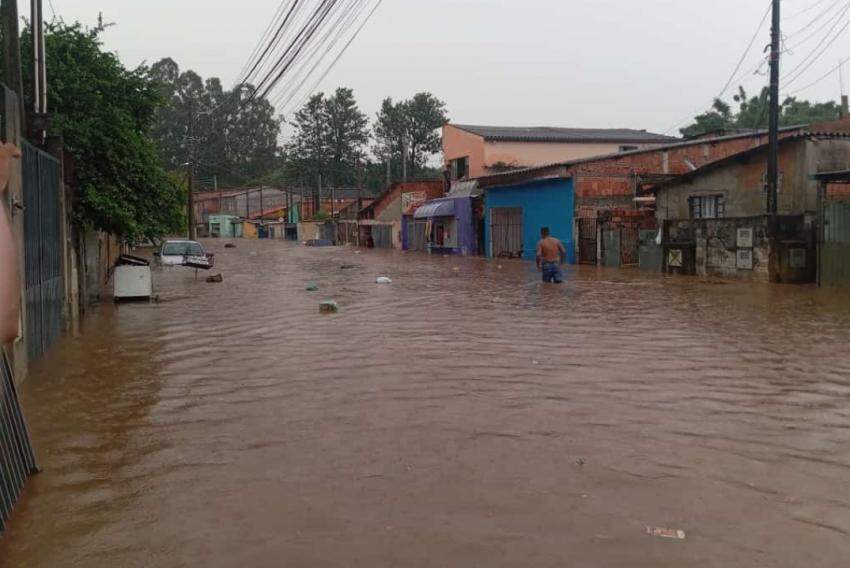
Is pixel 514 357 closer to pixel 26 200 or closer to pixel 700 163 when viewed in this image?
pixel 26 200

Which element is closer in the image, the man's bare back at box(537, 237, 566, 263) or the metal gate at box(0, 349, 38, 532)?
the metal gate at box(0, 349, 38, 532)

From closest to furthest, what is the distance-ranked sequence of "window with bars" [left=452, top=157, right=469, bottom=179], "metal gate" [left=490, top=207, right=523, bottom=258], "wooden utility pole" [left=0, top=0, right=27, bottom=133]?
"wooden utility pole" [left=0, top=0, right=27, bottom=133] → "metal gate" [left=490, top=207, right=523, bottom=258] → "window with bars" [left=452, top=157, right=469, bottom=179]

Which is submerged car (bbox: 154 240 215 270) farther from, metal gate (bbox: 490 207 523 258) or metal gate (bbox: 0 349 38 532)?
metal gate (bbox: 0 349 38 532)

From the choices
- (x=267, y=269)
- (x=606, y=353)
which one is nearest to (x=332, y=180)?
(x=267, y=269)

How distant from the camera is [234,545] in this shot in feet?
14.1

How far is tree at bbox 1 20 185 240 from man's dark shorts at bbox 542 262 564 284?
9.81 metres

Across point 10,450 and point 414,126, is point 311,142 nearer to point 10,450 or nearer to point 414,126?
point 414,126

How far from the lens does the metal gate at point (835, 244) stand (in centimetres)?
1966

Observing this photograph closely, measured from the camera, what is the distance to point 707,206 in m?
27.3

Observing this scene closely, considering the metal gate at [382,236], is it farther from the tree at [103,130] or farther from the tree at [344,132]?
the tree at [103,130]

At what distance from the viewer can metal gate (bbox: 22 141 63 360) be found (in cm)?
921

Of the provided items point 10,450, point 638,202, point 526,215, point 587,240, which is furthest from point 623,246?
point 10,450

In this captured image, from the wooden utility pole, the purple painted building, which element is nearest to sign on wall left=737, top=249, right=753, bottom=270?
the wooden utility pole

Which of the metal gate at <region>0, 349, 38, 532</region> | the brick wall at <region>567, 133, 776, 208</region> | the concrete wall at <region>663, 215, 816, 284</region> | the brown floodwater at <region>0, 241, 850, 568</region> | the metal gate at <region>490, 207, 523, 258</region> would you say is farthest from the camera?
the metal gate at <region>490, 207, 523, 258</region>
